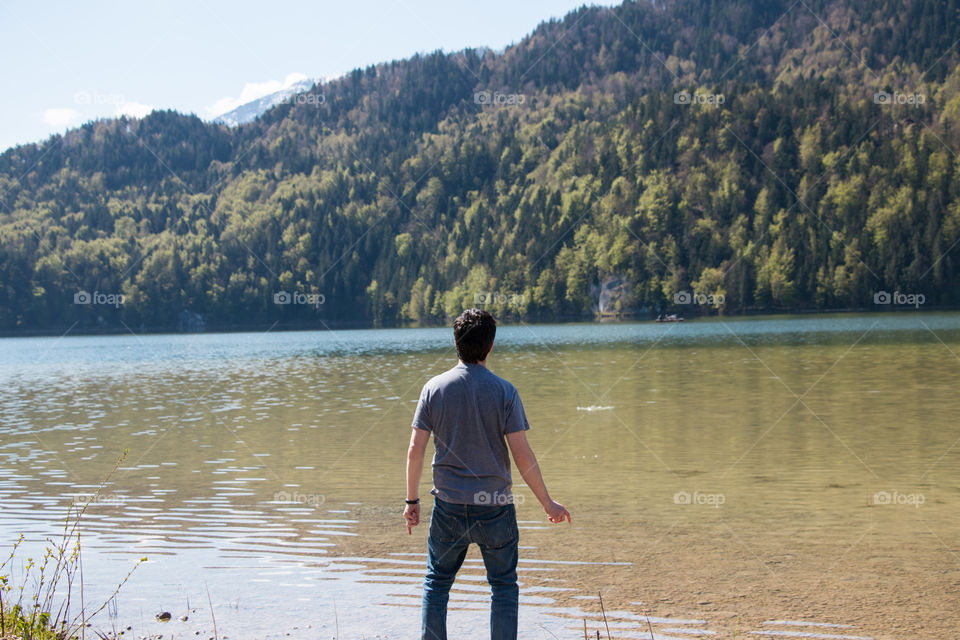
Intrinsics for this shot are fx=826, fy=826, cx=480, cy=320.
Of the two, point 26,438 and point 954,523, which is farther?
point 26,438

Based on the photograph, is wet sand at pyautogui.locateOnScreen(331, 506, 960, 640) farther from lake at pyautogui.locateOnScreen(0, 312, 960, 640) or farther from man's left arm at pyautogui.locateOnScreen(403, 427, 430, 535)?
man's left arm at pyautogui.locateOnScreen(403, 427, 430, 535)

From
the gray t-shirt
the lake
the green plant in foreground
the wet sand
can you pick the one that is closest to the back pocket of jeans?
the gray t-shirt

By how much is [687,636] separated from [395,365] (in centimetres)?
4825

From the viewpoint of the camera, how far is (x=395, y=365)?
54812mm

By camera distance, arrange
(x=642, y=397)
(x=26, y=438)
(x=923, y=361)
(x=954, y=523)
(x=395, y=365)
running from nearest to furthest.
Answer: (x=954, y=523)
(x=26, y=438)
(x=642, y=397)
(x=923, y=361)
(x=395, y=365)

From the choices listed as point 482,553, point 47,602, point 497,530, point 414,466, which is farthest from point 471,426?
point 47,602

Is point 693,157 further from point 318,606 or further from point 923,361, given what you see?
point 318,606

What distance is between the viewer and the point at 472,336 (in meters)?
5.94

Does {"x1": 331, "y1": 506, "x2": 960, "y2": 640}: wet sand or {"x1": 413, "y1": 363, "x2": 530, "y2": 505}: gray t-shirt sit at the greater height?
{"x1": 413, "y1": 363, "x2": 530, "y2": 505}: gray t-shirt

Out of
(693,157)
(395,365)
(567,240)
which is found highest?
(693,157)

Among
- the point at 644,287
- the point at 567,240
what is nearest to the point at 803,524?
the point at 644,287

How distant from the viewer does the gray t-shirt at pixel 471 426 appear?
5867 mm

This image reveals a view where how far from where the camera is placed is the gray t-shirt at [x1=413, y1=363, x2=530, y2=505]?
19.2 ft

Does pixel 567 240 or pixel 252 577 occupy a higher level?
pixel 567 240
